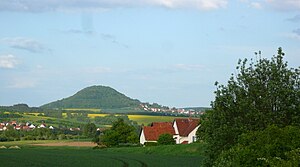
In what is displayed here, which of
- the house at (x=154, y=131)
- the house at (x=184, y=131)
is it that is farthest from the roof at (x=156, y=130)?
the house at (x=184, y=131)

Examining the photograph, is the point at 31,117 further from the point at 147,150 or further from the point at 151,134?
the point at 147,150

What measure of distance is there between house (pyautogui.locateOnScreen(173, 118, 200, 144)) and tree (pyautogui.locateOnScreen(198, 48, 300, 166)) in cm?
7064

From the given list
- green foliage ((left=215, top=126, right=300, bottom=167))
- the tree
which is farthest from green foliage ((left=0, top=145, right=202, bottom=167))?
green foliage ((left=215, top=126, right=300, bottom=167))

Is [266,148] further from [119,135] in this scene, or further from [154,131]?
[154,131]

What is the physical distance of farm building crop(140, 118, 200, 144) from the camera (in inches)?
3999

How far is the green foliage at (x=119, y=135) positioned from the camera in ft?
322

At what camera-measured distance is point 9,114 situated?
186 metres

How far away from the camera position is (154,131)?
342 ft

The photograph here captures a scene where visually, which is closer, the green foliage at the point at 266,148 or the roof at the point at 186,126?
the green foliage at the point at 266,148

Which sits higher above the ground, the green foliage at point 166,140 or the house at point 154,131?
the house at point 154,131

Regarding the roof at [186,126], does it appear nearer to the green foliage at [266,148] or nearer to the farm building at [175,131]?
the farm building at [175,131]

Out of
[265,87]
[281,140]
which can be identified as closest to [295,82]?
[265,87]

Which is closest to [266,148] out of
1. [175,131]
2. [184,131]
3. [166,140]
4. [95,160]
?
[95,160]

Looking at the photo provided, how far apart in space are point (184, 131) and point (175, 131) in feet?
7.86
